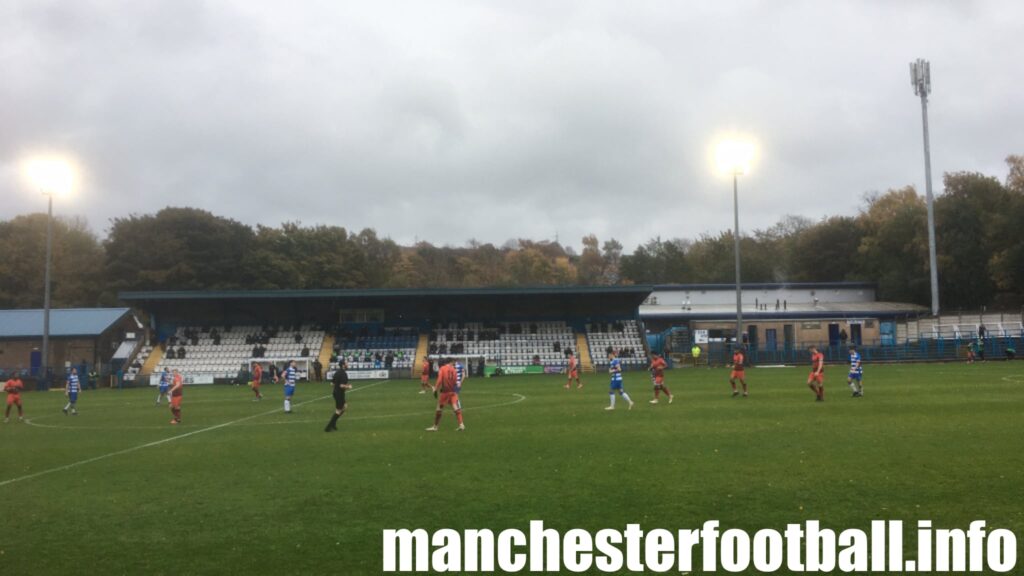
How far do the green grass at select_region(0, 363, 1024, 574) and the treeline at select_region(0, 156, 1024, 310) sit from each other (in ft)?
180

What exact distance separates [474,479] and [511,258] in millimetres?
86077

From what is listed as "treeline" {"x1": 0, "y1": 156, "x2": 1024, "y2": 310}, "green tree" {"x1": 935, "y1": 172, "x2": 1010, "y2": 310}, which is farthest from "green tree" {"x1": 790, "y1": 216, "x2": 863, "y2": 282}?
"green tree" {"x1": 935, "y1": 172, "x2": 1010, "y2": 310}

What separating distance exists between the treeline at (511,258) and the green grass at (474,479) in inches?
2162

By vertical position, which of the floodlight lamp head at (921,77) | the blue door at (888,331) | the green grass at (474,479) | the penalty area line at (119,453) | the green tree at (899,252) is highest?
the floodlight lamp head at (921,77)

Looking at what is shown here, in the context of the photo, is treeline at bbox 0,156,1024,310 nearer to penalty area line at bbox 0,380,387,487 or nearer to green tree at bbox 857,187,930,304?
green tree at bbox 857,187,930,304

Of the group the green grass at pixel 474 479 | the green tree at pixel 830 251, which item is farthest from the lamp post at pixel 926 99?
Result: the green grass at pixel 474 479

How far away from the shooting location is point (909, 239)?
74375 millimetres

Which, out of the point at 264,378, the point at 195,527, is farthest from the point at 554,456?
the point at 264,378

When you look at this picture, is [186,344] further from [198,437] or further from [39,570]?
[39,570]

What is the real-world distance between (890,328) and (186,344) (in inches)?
2395

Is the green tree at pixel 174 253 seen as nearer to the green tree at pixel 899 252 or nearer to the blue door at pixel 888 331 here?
the blue door at pixel 888 331

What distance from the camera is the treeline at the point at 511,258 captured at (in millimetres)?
70000

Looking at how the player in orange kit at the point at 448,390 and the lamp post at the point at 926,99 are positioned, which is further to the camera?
the lamp post at the point at 926,99

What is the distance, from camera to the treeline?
70000mm
